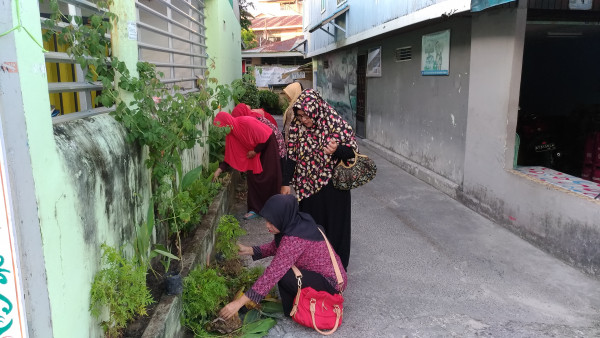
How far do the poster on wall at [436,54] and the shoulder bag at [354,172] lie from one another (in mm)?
3490

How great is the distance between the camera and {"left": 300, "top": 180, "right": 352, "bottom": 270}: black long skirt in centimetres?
379

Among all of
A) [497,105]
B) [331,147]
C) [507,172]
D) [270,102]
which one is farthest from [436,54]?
[270,102]

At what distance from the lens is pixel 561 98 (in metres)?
8.40

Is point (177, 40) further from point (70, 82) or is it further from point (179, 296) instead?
point (179, 296)

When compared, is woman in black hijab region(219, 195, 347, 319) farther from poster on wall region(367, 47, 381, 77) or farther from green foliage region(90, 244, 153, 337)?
poster on wall region(367, 47, 381, 77)

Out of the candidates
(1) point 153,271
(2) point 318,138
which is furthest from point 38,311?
(2) point 318,138

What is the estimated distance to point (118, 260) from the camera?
221cm

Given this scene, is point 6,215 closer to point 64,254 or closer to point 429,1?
point 64,254

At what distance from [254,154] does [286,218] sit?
7.87 ft

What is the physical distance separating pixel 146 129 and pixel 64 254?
1076mm

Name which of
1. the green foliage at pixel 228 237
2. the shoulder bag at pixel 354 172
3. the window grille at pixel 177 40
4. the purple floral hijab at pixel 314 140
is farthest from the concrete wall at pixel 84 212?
the window grille at pixel 177 40

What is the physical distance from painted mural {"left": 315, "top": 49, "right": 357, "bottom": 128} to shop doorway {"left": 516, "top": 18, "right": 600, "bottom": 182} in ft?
15.2

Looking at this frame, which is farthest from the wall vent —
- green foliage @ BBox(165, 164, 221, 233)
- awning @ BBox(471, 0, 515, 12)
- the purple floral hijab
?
the purple floral hijab

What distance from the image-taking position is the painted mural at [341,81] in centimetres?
1236
